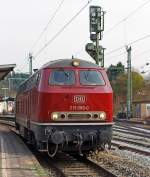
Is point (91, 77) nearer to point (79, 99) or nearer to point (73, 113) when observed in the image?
point (79, 99)

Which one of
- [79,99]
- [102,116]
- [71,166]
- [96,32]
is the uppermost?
[96,32]

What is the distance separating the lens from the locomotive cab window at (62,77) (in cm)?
1488

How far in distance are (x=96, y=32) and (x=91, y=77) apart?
518 inches

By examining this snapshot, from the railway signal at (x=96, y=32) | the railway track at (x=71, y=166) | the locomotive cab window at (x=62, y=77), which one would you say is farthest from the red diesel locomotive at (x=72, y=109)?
the railway signal at (x=96, y=32)

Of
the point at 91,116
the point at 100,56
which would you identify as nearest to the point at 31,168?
the point at 91,116

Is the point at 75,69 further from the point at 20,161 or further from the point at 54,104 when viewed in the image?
the point at 20,161

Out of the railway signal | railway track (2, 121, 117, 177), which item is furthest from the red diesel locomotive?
the railway signal

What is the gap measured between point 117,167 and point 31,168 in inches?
94.7

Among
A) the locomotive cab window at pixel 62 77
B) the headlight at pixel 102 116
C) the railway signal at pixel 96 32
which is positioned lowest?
the headlight at pixel 102 116

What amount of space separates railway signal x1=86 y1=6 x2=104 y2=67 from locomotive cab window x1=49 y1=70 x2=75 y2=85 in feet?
38.5

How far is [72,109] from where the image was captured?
1451 centimetres

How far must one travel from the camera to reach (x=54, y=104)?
14469 mm

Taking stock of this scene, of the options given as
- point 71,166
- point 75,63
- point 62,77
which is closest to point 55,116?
point 62,77

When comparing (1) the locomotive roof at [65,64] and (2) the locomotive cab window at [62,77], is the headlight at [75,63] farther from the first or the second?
(2) the locomotive cab window at [62,77]
